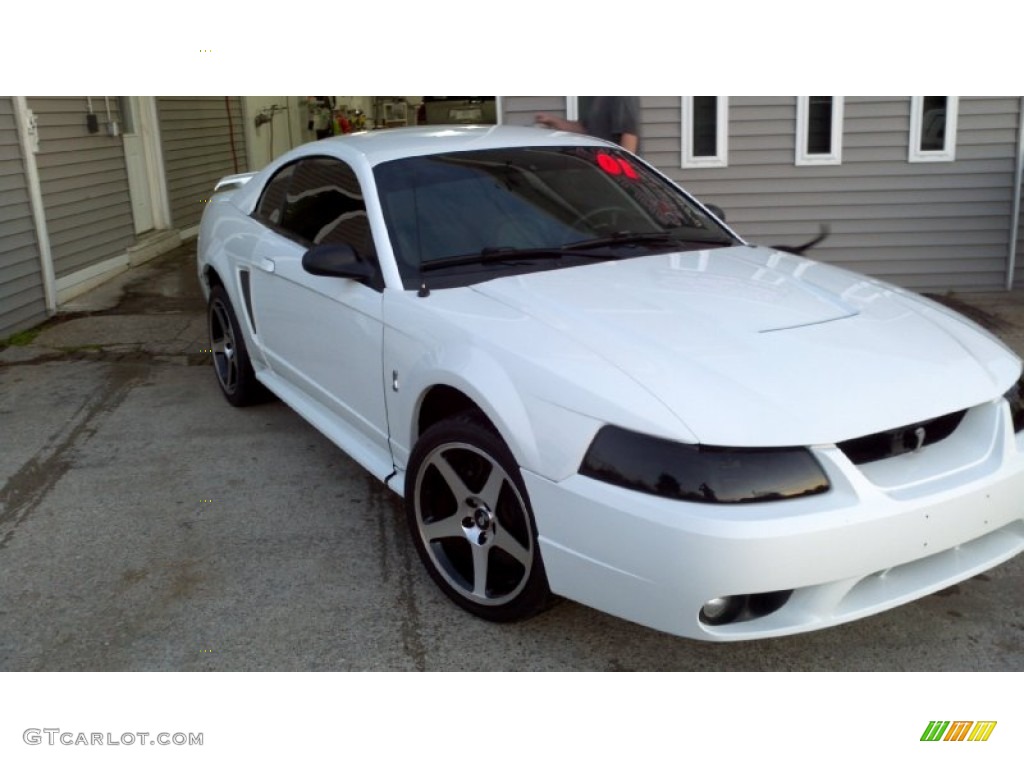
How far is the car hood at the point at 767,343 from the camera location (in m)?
2.59

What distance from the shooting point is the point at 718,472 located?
251 cm

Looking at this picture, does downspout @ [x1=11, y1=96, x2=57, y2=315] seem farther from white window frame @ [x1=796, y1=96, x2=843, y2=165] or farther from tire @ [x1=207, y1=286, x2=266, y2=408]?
white window frame @ [x1=796, y1=96, x2=843, y2=165]

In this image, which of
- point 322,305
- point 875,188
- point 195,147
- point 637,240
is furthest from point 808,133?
point 195,147

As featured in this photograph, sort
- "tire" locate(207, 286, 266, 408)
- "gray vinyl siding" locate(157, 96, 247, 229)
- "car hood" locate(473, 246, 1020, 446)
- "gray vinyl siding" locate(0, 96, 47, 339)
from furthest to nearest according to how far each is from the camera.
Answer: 1. "gray vinyl siding" locate(157, 96, 247, 229)
2. "gray vinyl siding" locate(0, 96, 47, 339)
3. "tire" locate(207, 286, 266, 408)
4. "car hood" locate(473, 246, 1020, 446)

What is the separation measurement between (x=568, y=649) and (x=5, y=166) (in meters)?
6.10

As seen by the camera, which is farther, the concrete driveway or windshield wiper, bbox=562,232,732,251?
windshield wiper, bbox=562,232,732,251

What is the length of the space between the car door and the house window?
569 centimetres

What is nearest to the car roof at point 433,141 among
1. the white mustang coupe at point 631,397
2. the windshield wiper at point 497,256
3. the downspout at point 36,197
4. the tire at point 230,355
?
the white mustang coupe at point 631,397

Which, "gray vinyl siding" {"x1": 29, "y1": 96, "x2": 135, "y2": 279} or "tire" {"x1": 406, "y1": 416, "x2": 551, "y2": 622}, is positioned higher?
"gray vinyl siding" {"x1": 29, "y1": 96, "x2": 135, "y2": 279}

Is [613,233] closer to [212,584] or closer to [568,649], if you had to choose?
[568,649]

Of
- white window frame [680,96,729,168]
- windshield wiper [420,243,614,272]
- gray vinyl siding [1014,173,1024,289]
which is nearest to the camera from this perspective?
windshield wiper [420,243,614,272]

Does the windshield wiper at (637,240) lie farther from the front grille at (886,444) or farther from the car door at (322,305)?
the front grille at (886,444)

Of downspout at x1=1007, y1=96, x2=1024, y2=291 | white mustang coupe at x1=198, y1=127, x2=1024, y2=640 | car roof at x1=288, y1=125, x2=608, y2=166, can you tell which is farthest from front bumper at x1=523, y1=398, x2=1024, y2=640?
downspout at x1=1007, y1=96, x2=1024, y2=291

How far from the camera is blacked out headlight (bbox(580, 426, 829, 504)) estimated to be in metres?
2.50
